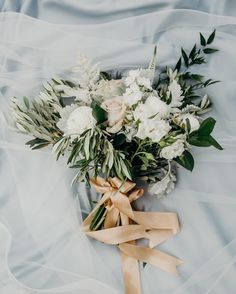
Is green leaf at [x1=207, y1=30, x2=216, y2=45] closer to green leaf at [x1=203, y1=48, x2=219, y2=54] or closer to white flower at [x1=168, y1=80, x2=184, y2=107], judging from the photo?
green leaf at [x1=203, y1=48, x2=219, y2=54]

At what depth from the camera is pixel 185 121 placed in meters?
0.94

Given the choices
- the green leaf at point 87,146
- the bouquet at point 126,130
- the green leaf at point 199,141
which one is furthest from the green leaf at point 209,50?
the green leaf at point 87,146

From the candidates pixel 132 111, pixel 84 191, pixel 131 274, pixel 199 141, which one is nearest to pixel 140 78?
pixel 132 111

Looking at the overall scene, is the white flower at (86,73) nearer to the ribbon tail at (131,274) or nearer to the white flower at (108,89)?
the white flower at (108,89)

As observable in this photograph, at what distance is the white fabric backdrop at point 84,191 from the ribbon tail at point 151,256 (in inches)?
0.7

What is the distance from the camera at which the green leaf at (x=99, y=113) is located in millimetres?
924

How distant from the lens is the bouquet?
0.92 meters

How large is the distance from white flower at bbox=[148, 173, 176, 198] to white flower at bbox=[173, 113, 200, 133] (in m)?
0.13

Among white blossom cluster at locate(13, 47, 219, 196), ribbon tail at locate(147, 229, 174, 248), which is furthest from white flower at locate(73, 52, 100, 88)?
ribbon tail at locate(147, 229, 174, 248)

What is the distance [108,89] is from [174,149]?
0.21 m

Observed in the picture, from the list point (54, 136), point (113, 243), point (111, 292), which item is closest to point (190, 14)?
point (54, 136)

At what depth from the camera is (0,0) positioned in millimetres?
1272

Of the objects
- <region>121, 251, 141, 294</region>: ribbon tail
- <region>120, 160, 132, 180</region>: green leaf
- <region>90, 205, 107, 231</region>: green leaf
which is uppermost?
<region>120, 160, 132, 180</region>: green leaf

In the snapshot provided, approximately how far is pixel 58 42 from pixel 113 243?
1.81 ft
